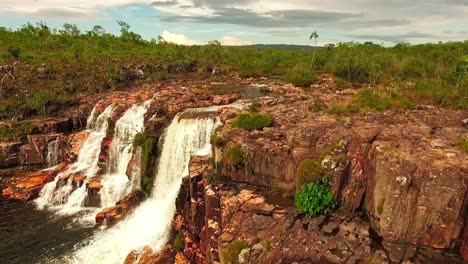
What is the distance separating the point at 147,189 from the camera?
83.5 feet

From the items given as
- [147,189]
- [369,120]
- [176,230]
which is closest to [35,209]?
[147,189]

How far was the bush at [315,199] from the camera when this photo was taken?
50.0ft

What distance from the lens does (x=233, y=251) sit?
13.9m

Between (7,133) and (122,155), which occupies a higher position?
(7,133)

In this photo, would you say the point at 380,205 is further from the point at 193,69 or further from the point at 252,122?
the point at 193,69

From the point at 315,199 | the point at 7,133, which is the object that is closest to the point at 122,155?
the point at 7,133

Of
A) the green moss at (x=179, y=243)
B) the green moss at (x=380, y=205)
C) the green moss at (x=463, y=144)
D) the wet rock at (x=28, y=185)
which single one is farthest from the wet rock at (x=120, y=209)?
the green moss at (x=463, y=144)

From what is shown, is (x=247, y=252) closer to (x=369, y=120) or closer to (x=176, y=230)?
(x=176, y=230)

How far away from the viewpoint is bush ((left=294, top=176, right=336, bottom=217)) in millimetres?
15227

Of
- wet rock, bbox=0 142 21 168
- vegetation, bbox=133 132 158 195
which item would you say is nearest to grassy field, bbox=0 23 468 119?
wet rock, bbox=0 142 21 168

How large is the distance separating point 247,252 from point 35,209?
19546 mm

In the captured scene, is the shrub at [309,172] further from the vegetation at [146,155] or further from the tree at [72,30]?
the tree at [72,30]

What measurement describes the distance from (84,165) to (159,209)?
1102 centimetres

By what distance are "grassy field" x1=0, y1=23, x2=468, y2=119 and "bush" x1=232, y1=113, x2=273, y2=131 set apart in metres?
4.69
